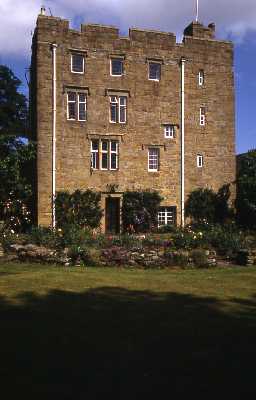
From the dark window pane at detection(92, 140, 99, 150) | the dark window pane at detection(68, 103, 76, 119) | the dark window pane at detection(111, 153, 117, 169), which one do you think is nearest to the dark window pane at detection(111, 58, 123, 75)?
the dark window pane at detection(68, 103, 76, 119)

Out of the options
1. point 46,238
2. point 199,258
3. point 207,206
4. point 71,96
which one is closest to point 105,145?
point 71,96

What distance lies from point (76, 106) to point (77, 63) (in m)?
2.71

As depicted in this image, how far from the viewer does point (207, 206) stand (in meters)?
31.8

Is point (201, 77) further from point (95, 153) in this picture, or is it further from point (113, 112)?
point (95, 153)

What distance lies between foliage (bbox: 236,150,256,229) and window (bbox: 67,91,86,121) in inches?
422

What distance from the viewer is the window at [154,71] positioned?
104 feet

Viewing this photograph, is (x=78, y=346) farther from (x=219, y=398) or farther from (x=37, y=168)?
(x=37, y=168)

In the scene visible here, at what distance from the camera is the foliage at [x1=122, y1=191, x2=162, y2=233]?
30.4m

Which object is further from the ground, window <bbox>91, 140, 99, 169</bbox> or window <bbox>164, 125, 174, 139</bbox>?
window <bbox>164, 125, 174, 139</bbox>

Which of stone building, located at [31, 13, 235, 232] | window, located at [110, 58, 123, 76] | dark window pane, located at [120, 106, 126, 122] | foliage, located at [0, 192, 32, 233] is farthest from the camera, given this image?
dark window pane, located at [120, 106, 126, 122]

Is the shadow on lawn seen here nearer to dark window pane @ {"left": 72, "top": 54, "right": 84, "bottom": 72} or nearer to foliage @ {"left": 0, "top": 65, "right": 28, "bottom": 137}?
dark window pane @ {"left": 72, "top": 54, "right": 84, "bottom": 72}

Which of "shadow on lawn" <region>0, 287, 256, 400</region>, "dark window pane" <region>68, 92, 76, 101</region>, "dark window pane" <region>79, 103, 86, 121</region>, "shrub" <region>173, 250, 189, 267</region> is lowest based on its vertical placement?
"shadow on lawn" <region>0, 287, 256, 400</region>

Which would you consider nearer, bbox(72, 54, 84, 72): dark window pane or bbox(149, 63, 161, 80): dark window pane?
bbox(72, 54, 84, 72): dark window pane

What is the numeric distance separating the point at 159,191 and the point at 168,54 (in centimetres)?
906
